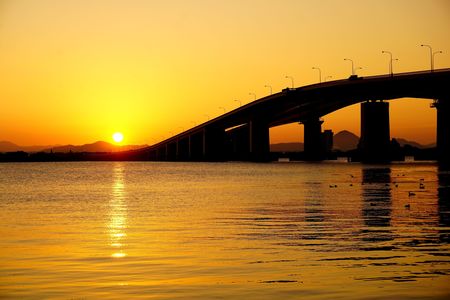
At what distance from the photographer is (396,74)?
469ft

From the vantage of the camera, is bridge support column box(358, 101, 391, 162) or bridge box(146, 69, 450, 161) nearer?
bridge box(146, 69, 450, 161)

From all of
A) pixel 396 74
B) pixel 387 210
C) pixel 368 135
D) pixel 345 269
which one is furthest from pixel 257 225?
pixel 368 135

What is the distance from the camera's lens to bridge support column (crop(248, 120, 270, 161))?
18161 centimetres

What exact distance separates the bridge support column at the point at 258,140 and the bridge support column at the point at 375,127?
77.8ft

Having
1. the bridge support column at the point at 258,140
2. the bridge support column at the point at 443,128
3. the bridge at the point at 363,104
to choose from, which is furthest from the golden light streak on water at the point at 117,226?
the bridge support column at the point at 258,140

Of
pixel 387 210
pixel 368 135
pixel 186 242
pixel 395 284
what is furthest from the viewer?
pixel 368 135

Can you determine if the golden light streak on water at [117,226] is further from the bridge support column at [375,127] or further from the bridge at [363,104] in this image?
the bridge support column at [375,127]

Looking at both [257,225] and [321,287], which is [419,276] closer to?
[321,287]

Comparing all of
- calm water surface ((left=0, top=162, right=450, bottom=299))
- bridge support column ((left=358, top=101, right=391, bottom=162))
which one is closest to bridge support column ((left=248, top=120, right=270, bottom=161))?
bridge support column ((left=358, top=101, right=391, bottom=162))

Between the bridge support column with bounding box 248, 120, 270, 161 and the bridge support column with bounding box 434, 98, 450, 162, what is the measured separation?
124 feet

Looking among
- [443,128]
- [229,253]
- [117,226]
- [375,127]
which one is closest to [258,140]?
[375,127]

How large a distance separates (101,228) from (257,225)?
6.21 meters

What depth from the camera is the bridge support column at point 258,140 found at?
18161 centimetres

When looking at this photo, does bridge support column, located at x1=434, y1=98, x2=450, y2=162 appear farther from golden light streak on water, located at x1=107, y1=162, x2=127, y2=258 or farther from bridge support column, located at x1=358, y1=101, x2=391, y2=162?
golden light streak on water, located at x1=107, y1=162, x2=127, y2=258
